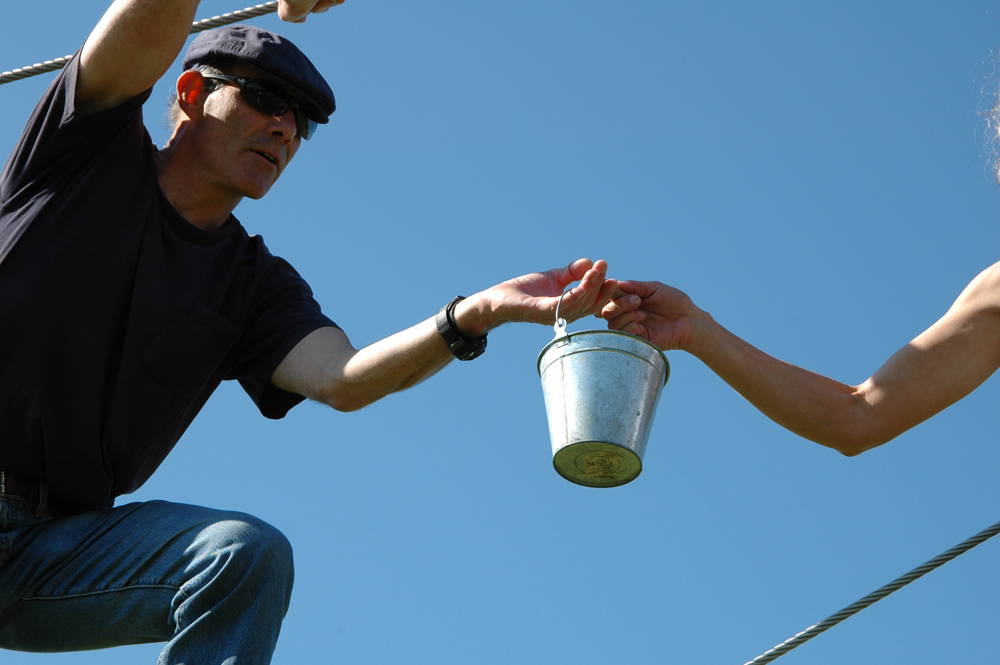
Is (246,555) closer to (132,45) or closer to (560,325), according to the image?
(560,325)

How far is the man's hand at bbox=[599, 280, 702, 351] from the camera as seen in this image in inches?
194

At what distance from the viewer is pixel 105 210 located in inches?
186

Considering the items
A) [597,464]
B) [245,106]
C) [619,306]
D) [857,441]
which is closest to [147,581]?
[597,464]

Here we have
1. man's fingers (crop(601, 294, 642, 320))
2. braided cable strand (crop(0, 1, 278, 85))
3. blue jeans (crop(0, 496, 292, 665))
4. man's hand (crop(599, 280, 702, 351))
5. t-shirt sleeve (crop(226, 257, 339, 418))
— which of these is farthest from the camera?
braided cable strand (crop(0, 1, 278, 85))

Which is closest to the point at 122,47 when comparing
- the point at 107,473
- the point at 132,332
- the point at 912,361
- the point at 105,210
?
the point at 105,210

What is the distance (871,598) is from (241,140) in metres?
2.36

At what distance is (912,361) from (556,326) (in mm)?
1359

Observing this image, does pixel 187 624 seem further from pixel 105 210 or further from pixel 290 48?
pixel 290 48

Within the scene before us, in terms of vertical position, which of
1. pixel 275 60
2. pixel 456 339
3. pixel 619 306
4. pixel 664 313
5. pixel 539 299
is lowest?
pixel 456 339

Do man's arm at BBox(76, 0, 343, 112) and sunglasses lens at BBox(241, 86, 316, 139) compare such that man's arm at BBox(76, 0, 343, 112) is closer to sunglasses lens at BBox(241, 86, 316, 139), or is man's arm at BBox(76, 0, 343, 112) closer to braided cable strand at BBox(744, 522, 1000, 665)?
sunglasses lens at BBox(241, 86, 316, 139)

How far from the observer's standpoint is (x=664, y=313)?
5004 mm

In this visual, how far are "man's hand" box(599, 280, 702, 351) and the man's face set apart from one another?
119 centimetres

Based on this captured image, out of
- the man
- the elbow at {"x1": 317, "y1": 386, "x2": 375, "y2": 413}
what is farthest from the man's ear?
the elbow at {"x1": 317, "y1": 386, "x2": 375, "y2": 413}

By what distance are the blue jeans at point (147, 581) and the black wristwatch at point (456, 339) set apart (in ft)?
2.61
